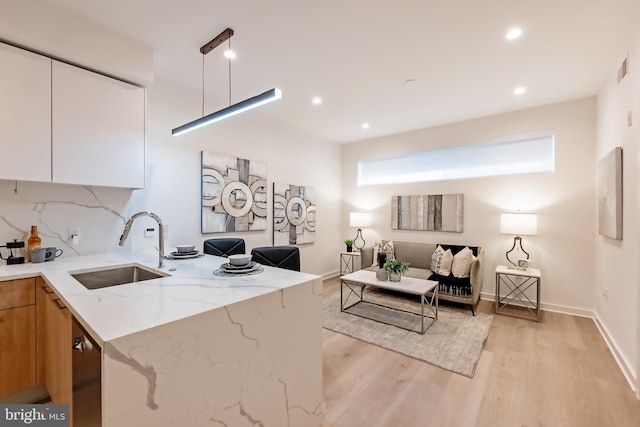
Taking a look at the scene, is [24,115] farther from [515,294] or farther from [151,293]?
[515,294]

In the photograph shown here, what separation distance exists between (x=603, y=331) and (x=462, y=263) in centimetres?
155

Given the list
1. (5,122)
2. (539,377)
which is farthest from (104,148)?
(539,377)

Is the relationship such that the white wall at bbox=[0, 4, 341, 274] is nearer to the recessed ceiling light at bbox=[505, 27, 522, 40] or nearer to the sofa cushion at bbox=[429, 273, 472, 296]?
the sofa cushion at bbox=[429, 273, 472, 296]

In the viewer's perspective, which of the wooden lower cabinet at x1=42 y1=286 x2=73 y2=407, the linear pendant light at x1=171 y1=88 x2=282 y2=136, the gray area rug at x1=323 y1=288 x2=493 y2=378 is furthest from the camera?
the gray area rug at x1=323 y1=288 x2=493 y2=378

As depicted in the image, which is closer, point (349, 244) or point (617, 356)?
point (617, 356)

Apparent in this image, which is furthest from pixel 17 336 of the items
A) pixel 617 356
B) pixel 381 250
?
pixel 617 356

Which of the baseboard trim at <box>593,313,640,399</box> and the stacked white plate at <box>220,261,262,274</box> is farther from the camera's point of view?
the baseboard trim at <box>593,313,640,399</box>

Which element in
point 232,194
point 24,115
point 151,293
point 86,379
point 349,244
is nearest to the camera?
point 86,379

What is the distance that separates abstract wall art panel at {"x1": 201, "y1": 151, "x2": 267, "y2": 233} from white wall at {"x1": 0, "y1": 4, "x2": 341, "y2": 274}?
0.11m

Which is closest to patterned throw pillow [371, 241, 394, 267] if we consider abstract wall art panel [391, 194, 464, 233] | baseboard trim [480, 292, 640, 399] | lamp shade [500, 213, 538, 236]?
abstract wall art panel [391, 194, 464, 233]

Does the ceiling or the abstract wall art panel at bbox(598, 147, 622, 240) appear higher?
the ceiling

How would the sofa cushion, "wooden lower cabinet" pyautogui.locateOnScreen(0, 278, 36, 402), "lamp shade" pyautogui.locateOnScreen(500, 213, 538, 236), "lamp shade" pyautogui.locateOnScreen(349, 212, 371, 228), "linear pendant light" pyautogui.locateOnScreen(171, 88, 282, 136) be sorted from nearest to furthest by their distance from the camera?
"wooden lower cabinet" pyautogui.locateOnScreen(0, 278, 36, 402), "linear pendant light" pyautogui.locateOnScreen(171, 88, 282, 136), "lamp shade" pyautogui.locateOnScreen(500, 213, 538, 236), the sofa cushion, "lamp shade" pyautogui.locateOnScreen(349, 212, 371, 228)

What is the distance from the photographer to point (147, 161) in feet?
10.2

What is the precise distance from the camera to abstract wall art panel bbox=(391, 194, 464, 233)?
15.0 feet
